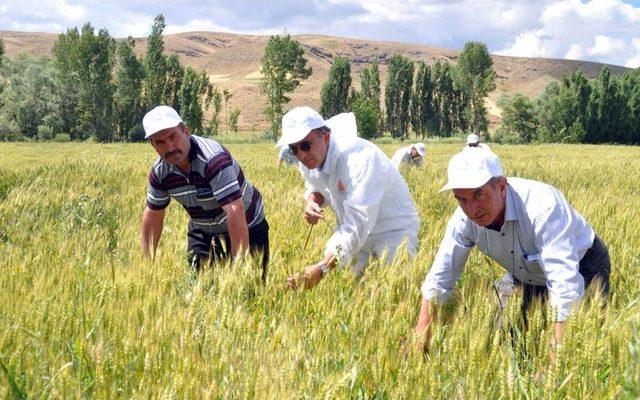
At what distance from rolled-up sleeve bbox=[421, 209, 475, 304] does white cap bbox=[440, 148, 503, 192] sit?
1.61 feet

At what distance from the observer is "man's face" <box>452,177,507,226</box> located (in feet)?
7.91

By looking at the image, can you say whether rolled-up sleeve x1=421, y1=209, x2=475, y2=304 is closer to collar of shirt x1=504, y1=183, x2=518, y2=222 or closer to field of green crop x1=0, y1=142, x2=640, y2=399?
field of green crop x1=0, y1=142, x2=640, y2=399

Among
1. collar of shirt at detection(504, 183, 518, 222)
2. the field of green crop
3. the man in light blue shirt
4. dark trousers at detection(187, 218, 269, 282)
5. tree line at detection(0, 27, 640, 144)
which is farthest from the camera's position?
tree line at detection(0, 27, 640, 144)

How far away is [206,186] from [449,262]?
4.77ft

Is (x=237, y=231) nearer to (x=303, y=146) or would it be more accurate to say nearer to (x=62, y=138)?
(x=303, y=146)

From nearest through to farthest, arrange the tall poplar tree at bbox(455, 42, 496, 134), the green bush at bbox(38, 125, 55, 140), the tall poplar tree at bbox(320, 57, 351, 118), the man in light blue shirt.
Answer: the man in light blue shirt, the green bush at bbox(38, 125, 55, 140), the tall poplar tree at bbox(320, 57, 351, 118), the tall poplar tree at bbox(455, 42, 496, 134)

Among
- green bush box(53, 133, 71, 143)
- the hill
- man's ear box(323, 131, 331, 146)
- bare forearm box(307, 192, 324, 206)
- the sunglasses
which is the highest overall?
the hill

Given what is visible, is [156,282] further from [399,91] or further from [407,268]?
[399,91]

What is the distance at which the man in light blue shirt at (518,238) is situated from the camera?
2.35 metres

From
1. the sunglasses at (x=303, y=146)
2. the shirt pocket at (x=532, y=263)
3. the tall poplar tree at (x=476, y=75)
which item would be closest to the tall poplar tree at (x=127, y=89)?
the tall poplar tree at (x=476, y=75)

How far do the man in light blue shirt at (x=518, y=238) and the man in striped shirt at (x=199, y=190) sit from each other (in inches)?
37.7

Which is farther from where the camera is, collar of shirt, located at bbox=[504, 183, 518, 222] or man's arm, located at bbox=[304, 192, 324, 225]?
man's arm, located at bbox=[304, 192, 324, 225]

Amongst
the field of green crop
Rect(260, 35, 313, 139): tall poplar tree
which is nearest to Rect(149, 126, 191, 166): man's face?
the field of green crop

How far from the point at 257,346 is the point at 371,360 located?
0.35m
